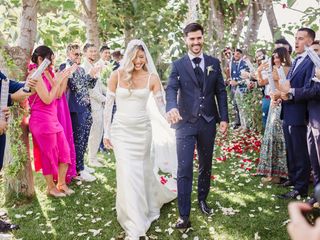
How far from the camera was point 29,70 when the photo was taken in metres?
5.62

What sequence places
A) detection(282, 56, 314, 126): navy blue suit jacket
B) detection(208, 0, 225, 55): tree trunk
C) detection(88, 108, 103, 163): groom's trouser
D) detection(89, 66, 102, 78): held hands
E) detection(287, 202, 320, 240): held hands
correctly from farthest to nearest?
detection(208, 0, 225, 55): tree trunk < detection(88, 108, 103, 163): groom's trouser < detection(89, 66, 102, 78): held hands < detection(282, 56, 314, 126): navy blue suit jacket < detection(287, 202, 320, 240): held hands

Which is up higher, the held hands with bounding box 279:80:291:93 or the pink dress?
the held hands with bounding box 279:80:291:93

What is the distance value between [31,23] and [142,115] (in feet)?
7.18

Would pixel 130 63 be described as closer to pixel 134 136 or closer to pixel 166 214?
pixel 134 136

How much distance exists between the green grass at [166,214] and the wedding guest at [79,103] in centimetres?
58

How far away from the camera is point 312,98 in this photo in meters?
5.11

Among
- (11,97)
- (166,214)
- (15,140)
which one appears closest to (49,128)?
(15,140)

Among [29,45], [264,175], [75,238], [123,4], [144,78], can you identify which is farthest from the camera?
[123,4]

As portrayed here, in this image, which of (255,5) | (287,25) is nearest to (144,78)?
(287,25)

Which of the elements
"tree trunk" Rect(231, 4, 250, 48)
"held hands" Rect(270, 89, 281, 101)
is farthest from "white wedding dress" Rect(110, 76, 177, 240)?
"tree trunk" Rect(231, 4, 250, 48)

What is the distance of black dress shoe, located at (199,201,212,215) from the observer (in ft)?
16.6

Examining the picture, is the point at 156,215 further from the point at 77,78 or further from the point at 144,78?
the point at 77,78

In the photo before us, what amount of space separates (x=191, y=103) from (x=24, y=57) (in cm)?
254

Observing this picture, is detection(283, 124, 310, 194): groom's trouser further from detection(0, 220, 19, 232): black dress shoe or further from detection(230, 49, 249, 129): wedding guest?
detection(230, 49, 249, 129): wedding guest
